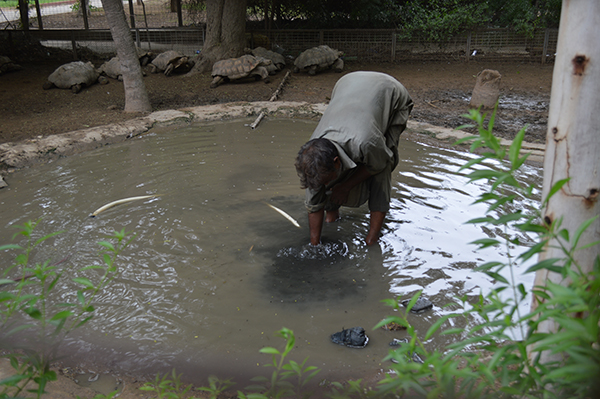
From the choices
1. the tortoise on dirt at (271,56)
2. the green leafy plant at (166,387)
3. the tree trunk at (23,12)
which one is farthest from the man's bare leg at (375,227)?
the tree trunk at (23,12)

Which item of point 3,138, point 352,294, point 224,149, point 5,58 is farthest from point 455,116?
point 5,58

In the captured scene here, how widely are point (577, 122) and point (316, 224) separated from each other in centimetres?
239

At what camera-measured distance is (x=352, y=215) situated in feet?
15.4

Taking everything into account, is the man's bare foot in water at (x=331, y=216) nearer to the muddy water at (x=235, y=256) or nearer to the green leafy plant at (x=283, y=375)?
the muddy water at (x=235, y=256)

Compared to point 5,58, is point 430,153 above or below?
below

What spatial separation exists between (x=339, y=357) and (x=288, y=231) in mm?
1743

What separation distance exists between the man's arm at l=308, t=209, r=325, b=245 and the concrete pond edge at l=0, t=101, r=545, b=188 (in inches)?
128

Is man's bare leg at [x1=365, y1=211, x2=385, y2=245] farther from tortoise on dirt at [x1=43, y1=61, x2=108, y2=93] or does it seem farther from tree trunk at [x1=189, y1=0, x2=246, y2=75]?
tree trunk at [x1=189, y1=0, x2=246, y2=75]

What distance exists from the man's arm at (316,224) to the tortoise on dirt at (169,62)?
9.00 m

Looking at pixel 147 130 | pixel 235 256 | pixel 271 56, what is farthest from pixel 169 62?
pixel 235 256

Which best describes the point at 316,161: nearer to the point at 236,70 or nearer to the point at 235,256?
the point at 235,256

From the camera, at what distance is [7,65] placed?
11039 mm

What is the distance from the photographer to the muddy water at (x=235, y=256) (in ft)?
9.64

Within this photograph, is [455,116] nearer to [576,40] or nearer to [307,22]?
[576,40]
